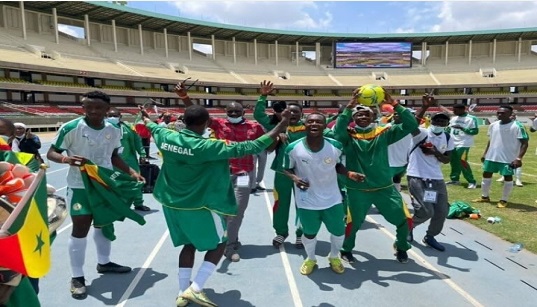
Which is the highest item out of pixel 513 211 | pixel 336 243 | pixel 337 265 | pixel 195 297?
pixel 336 243

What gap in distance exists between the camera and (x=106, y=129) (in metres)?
3.88

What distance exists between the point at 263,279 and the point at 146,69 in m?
43.9

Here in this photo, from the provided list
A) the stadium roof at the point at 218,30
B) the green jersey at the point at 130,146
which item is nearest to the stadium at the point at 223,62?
the stadium roof at the point at 218,30

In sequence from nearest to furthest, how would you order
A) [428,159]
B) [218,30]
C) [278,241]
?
[428,159], [278,241], [218,30]

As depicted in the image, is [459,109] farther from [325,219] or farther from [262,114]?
[325,219]

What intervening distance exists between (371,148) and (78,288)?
3.40m

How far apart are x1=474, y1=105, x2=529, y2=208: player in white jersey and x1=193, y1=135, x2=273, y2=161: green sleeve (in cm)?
594

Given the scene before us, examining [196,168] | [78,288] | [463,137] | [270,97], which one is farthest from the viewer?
[270,97]

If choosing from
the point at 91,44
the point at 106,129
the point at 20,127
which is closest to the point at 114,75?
the point at 91,44

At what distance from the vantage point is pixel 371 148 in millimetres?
4250

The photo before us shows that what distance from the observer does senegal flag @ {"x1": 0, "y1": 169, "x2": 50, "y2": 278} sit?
1335mm

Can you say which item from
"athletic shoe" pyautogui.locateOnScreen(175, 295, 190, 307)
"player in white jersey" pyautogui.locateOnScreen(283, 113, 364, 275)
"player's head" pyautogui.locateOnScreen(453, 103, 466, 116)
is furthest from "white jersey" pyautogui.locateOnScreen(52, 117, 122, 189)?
"player's head" pyautogui.locateOnScreen(453, 103, 466, 116)

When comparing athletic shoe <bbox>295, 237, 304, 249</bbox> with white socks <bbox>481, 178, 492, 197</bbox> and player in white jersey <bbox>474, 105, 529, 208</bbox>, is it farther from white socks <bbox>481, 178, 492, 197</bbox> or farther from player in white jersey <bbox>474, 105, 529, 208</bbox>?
white socks <bbox>481, 178, 492, 197</bbox>

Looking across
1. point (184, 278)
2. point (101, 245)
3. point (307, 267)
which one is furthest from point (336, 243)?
point (101, 245)
